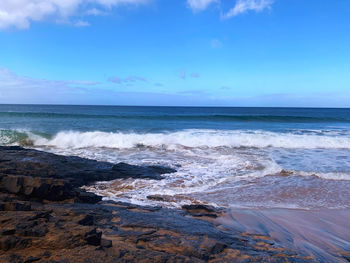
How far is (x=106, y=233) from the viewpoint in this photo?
3.45 metres

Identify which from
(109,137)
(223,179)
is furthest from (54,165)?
(109,137)

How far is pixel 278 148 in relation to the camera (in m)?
14.8

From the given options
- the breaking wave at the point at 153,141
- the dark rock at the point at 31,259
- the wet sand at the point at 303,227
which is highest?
the dark rock at the point at 31,259

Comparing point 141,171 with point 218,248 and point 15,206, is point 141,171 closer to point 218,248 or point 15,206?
point 15,206

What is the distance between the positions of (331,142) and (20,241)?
17.2 metres

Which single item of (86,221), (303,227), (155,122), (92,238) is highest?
(155,122)

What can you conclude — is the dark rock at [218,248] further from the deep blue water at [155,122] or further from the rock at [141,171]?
the deep blue water at [155,122]

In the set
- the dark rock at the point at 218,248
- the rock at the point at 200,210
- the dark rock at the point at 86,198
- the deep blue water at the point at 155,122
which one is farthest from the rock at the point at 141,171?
the deep blue water at the point at 155,122

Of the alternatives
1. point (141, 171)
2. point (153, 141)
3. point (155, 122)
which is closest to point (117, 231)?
point (141, 171)

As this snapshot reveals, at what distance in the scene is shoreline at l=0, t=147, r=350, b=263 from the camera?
8.59 feet

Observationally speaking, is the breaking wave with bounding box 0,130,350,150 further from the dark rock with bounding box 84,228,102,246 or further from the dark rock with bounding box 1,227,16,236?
the dark rock with bounding box 1,227,16,236

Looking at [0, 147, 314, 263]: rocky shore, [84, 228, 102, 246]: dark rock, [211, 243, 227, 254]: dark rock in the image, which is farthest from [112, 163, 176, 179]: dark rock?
[84, 228, 102, 246]: dark rock

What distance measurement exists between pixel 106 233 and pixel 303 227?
339cm

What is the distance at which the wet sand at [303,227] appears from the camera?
12.4ft
